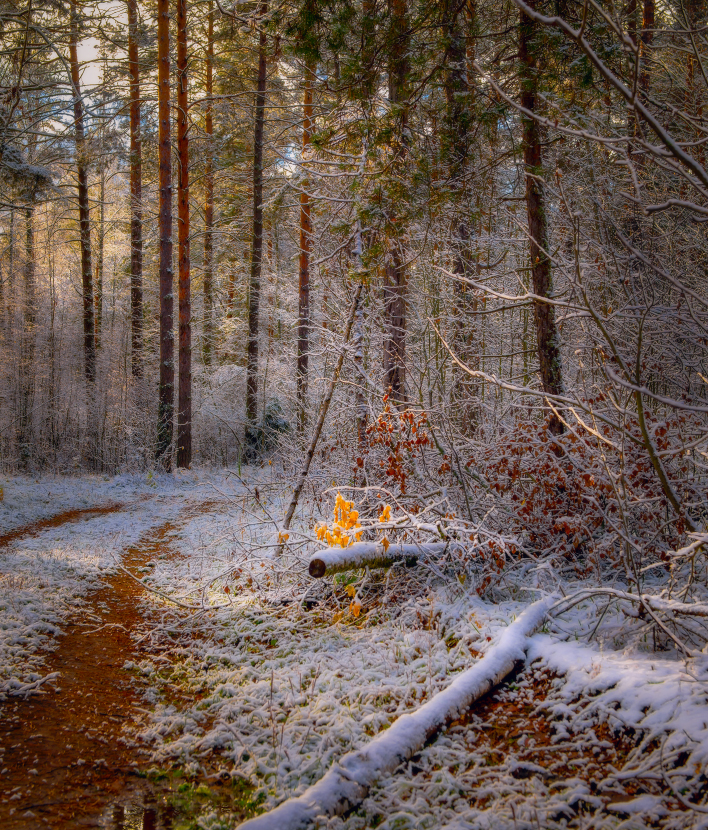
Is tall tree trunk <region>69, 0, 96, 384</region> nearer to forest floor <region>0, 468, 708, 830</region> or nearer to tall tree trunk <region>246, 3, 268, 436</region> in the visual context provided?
tall tree trunk <region>246, 3, 268, 436</region>

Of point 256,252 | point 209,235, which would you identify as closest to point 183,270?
point 256,252

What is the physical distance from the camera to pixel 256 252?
53.1ft

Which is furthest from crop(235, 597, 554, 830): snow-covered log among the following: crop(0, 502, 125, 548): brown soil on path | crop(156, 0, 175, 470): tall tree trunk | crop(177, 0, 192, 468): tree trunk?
crop(177, 0, 192, 468): tree trunk

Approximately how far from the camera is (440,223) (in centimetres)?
935

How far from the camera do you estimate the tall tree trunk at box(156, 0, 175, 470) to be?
1295 cm

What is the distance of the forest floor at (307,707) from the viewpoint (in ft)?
8.93

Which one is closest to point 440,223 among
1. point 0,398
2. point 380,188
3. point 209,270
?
point 380,188

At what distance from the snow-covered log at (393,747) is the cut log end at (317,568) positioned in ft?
4.29

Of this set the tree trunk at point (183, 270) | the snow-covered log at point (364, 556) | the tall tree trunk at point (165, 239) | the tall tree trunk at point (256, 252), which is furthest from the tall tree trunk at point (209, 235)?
the snow-covered log at point (364, 556)

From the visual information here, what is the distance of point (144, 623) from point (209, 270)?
16.2 meters

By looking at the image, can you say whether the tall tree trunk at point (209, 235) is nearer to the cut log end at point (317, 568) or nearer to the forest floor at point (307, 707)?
the forest floor at point (307, 707)

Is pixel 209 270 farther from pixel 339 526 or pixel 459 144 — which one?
pixel 339 526

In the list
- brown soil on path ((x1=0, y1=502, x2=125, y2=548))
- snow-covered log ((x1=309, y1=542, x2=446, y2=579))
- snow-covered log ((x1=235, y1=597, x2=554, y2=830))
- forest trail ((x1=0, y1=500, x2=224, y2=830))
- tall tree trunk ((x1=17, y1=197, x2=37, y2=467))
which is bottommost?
forest trail ((x1=0, y1=500, x2=224, y2=830))

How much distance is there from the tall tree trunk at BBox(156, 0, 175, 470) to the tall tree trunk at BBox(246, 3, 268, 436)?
2557mm
